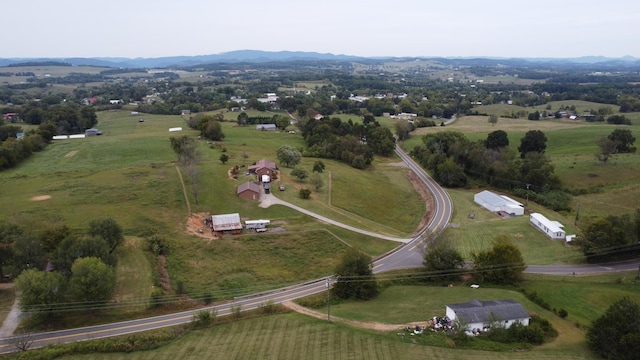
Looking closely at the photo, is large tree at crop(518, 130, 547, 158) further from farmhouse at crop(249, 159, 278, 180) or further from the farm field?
farmhouse at crop(249, 159, 278, 180)

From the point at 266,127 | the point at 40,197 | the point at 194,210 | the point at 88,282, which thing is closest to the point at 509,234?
the point at 194,210

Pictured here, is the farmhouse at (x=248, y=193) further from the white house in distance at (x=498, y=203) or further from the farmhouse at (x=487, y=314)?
the white house in distance at (x=498, y=203)

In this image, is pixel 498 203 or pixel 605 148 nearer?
pixel 498 203

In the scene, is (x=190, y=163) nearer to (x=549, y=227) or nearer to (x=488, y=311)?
(x=488, y=311)

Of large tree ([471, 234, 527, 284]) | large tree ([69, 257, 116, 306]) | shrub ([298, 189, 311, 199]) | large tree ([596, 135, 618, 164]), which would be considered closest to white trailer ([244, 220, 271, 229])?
shrub ([298, 189, 311, 199])

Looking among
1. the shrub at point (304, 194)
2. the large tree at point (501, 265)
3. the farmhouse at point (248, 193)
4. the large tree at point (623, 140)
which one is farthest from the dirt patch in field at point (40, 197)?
the large tree at point (623, 140)

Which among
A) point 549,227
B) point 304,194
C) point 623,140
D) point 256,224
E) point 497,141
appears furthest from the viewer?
point 497,141

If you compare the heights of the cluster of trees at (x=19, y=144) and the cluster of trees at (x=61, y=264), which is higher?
the cluster of trees at (x=19, y=144)
